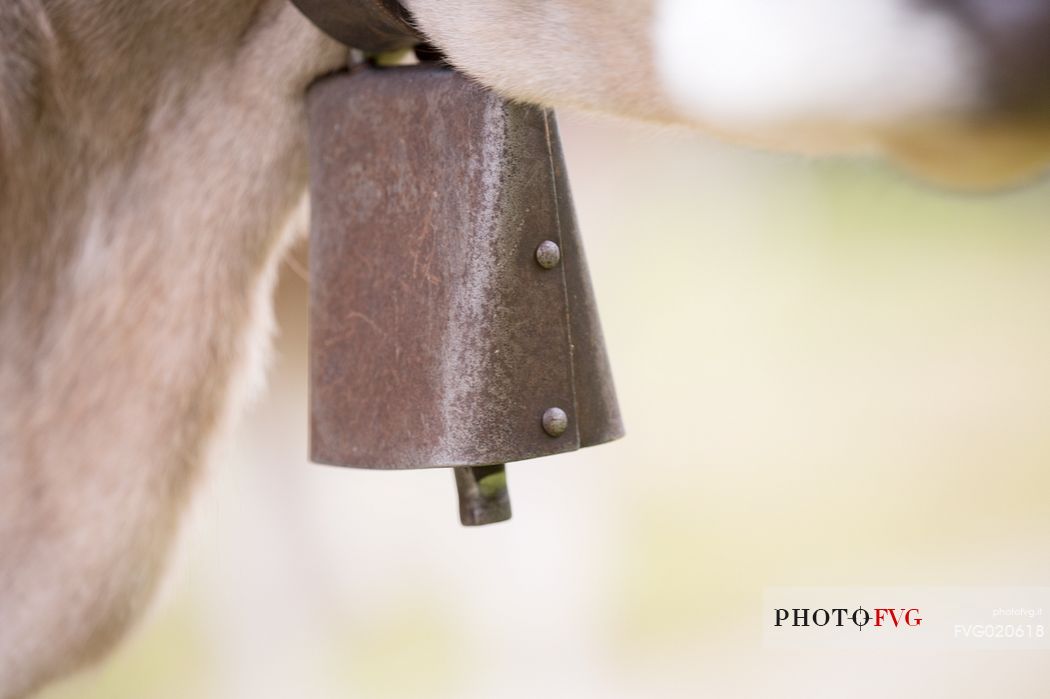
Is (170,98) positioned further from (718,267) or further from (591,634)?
(718,267)

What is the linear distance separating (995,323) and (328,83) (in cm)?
299

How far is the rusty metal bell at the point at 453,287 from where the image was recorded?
18.0 inches

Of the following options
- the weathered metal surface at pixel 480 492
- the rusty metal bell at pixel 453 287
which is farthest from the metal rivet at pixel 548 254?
the weathered metal surface at pixel 480 492

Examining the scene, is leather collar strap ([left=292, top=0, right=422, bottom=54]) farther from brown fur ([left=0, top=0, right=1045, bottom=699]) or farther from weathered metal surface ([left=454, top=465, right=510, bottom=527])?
weathered metal surface ([left=454, top=465, right=510, bottom=527])

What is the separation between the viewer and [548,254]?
0.47 m

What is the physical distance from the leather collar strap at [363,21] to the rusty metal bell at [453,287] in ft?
0.06

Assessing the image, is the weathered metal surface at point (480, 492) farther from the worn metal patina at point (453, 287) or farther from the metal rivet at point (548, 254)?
the metal rivet at point (548, 254)

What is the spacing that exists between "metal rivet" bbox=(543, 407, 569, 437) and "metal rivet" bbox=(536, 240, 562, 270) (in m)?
0.07

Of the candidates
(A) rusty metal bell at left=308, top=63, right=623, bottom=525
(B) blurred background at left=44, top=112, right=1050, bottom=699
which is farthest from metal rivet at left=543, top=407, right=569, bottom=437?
(B) blurred background at left=44, top=112, right=1050, bottom=699

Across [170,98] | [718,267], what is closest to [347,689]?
[170,98]

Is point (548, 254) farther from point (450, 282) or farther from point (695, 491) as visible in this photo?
point (695, 491)

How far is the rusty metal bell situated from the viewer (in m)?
0.46

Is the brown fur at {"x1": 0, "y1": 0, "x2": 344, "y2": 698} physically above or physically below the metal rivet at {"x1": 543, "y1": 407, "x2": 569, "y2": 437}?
above

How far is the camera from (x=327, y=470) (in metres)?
1.86
